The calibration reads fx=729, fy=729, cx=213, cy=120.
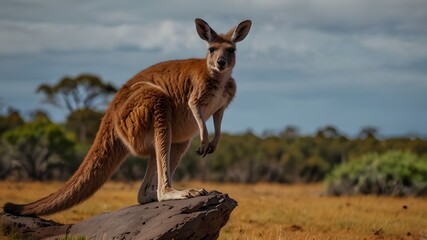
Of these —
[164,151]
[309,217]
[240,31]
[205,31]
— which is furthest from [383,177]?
[164,151]

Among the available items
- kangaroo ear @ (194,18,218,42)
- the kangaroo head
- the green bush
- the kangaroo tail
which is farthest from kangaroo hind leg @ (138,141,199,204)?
the green bush

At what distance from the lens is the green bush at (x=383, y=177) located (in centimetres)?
2308

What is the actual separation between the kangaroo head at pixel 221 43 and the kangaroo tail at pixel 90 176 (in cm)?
169

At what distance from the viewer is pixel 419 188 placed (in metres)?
22.9

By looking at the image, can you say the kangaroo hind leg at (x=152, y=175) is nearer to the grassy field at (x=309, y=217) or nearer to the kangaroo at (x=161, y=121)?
the kangaroo at (x=161, y=121)

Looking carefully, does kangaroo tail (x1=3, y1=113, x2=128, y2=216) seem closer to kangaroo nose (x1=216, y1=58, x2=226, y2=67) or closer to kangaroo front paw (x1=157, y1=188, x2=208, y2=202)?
kangaroo front paw (x1=157, y1=188, x2=208, y2=202)

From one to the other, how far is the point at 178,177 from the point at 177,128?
25.2m

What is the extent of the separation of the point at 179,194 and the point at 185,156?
2511 cm

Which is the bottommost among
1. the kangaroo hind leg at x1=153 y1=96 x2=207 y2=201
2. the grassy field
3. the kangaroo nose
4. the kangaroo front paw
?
the grassy field

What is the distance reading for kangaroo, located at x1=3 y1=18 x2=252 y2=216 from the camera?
9680 millimetres

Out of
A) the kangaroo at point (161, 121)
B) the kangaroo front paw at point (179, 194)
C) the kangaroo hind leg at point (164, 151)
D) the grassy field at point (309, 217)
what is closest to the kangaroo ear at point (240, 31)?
the kangaroo at point (161, 121)

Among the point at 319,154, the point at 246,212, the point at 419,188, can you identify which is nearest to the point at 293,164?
the point at 319,154

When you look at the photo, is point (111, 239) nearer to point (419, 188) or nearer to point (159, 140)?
point (159, 140)

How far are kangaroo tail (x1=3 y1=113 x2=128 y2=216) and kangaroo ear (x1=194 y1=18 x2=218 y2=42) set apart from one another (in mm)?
1756
